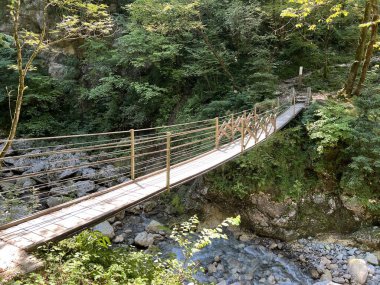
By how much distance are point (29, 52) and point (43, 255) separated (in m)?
14.2

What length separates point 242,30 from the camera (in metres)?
9.95

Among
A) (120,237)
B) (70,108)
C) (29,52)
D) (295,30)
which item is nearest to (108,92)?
(70,108)

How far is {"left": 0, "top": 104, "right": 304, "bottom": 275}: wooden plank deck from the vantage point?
2812 mm

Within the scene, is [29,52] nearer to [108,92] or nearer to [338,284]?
[108,92]

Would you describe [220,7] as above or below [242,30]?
above

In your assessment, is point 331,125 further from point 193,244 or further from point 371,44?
point 193,244

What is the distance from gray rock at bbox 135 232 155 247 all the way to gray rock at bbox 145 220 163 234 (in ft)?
1.12

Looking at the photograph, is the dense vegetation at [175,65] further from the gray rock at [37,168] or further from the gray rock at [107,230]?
the gray rock at [107,230]

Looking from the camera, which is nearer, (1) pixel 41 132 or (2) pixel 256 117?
(2) pixel 256 117

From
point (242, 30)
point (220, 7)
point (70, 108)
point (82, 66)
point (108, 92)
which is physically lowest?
point (70, 108)

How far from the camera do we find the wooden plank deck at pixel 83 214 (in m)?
2.81

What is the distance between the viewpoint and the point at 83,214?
3.36 meters

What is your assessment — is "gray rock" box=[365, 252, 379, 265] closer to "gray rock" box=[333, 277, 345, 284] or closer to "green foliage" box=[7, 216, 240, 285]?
"gray rock" box=[333, 277, 345, 284]

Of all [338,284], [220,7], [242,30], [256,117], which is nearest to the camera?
[338,284]
